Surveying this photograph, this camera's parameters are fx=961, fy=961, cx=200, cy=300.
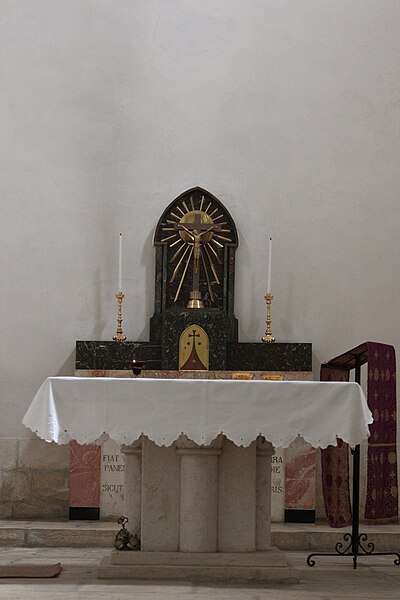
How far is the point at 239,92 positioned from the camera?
27.1 feet

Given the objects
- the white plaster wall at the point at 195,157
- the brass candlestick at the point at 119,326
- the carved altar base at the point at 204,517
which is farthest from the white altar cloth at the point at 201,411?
the white plaster wall at the point at 195,157

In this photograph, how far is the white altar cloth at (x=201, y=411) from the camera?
15.8ft

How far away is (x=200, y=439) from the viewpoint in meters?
4.79

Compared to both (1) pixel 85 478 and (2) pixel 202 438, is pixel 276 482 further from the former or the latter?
(2) pixel 202 438

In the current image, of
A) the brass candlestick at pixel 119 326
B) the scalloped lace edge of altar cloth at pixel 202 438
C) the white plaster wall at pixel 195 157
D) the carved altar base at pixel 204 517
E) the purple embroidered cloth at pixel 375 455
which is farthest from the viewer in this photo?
the white plaster wall at pixel 195 157

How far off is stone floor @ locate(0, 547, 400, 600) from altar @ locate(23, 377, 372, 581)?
16 centimetres

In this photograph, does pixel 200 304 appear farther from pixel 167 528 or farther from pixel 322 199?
pixel 167 528

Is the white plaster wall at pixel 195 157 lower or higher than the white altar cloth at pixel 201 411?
higher

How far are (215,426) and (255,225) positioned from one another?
3559 millimetres

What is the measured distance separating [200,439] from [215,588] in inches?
28.6

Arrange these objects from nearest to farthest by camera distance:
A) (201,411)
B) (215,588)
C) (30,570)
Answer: (215,588) → (201,411) → (30,570)

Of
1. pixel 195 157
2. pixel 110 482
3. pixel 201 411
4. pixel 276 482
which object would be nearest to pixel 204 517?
pixel 201 411

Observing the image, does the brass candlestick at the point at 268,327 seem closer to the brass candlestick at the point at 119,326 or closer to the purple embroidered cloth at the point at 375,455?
the brass candlestick at the point at 119,326

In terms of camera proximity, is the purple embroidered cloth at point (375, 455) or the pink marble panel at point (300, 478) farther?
the pink marble panel at point (300, 478)
